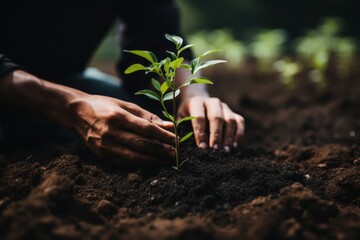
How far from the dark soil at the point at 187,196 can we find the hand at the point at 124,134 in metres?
0.08

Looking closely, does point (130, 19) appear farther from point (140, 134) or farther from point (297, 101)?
point (297, 101)

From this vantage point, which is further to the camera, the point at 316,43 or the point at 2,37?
the point at 316,43

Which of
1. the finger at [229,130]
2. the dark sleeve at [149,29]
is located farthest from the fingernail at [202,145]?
the dark sleeve at [149,29]

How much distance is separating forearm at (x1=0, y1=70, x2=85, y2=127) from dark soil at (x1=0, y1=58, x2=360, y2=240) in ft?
0.75

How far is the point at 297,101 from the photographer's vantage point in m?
3.86

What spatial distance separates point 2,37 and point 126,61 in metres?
0.90

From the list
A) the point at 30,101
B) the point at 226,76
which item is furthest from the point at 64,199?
the point at 226,76

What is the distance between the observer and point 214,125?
1921mm

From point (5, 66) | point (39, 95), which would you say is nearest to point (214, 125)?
point (39, 95)

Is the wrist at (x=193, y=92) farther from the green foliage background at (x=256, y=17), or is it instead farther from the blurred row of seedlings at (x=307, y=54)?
the green foliage background at (x=256, y=17)

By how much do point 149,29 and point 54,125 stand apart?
3.44 ft

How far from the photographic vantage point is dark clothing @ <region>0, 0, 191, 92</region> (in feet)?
8.43

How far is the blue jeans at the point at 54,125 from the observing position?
267 cm

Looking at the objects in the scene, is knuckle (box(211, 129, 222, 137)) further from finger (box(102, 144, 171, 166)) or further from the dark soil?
finger (box(102, 144, 171, 166))
